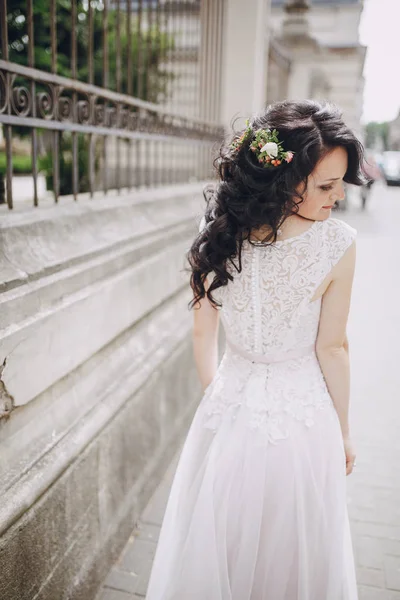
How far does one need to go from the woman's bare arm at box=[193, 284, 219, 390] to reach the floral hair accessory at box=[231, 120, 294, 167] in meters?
0.59

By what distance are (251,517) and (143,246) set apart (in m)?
1.74

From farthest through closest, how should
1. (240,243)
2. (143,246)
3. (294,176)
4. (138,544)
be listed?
(143,246) < (138,544) < (240,243) < (294,176)

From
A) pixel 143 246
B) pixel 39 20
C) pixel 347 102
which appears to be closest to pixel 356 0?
pixel 347 102

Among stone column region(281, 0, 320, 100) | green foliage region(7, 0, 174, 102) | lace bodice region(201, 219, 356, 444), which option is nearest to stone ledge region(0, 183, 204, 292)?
lace bodice region(201, 219, 356, 444)

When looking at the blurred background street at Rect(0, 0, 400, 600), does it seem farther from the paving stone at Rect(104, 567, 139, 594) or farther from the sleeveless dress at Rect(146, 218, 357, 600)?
the sleeveless dress at Rect(146, 218, 357, 600)

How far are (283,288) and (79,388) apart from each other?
105cm

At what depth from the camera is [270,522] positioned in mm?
1828

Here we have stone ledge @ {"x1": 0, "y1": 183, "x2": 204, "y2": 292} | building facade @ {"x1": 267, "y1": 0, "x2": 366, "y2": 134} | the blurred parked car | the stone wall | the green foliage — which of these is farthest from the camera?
the blurred parked car

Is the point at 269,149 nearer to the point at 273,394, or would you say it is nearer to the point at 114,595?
the point at 273,394

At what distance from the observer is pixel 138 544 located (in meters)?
2.63

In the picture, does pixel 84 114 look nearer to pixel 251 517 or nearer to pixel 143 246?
pixel 143 246

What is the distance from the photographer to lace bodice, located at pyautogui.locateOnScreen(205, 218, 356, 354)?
5.60 feet

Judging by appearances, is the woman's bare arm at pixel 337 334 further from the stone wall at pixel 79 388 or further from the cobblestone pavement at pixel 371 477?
the cobblestone pavement at pixel 371 477

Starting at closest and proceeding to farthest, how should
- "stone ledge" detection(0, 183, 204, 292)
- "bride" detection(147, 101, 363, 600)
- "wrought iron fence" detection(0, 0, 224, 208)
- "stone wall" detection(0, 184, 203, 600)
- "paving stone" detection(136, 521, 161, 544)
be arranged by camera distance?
"bride" detection(147, 101, 363, 600), "stone wall" detection(0, 184, 203, 600), "stone ledge" detection(0, 183, 204, 292), "wrought iron fence" detection(0, 0, 224, 208), "paving stone" detection(136, 521, 161, 544)
